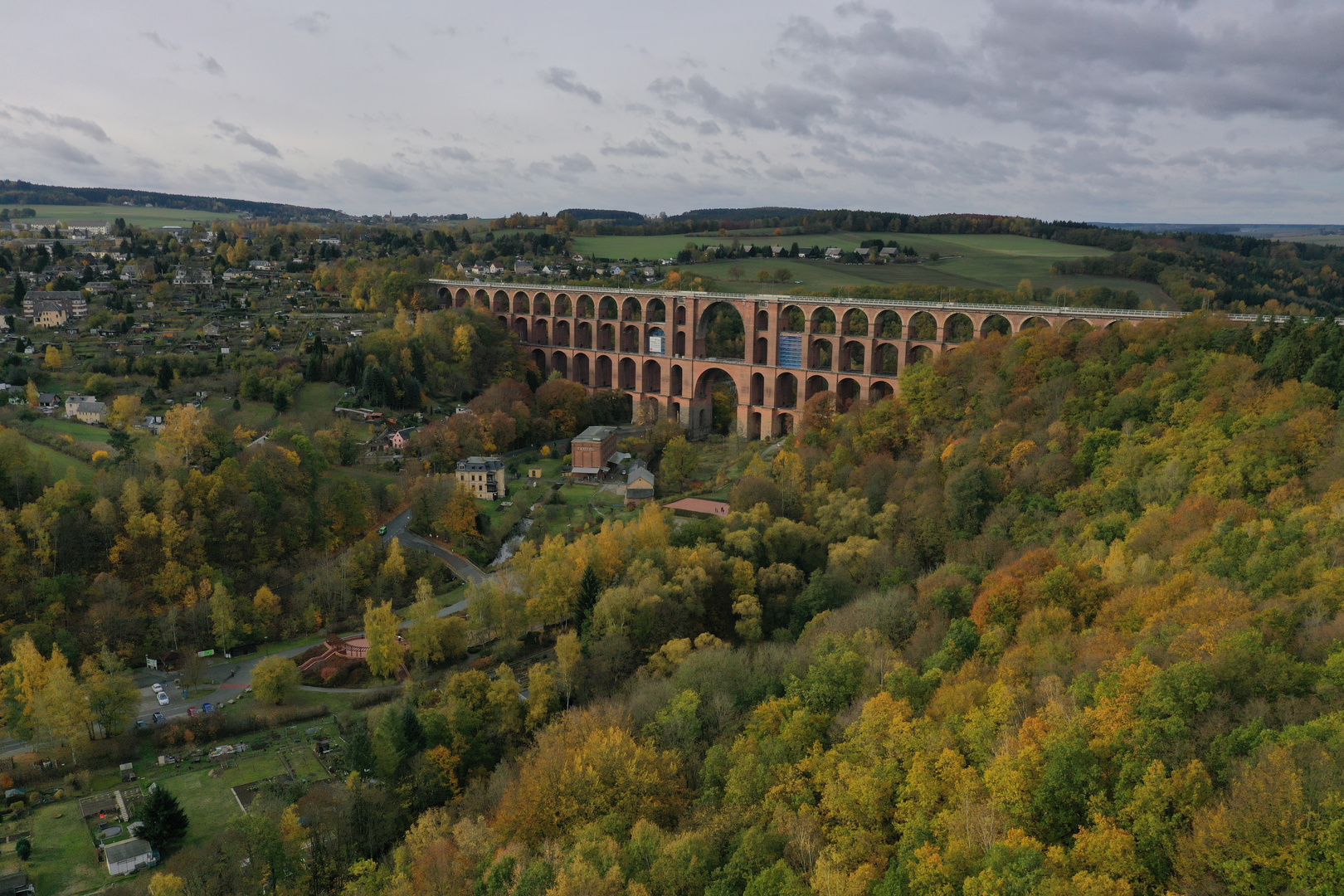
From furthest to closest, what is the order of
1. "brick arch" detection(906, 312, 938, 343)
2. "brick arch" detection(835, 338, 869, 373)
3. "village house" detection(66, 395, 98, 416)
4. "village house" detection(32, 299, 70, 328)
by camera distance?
"brick arch" detection(906, 312, 938, 343)
"village house" detection(32, 299, 70, 328)
"brick arch" detection(835, 338, 869, 373)
"village house" detection(66, 395, 98, 416)

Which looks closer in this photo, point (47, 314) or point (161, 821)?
point (161, 821)

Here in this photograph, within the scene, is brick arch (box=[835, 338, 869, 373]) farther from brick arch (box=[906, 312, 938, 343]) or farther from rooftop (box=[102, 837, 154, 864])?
rooftop (box=[102, 837, 154, 864])

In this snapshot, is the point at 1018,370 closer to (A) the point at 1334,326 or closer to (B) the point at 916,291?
(A) the point at 1334,326

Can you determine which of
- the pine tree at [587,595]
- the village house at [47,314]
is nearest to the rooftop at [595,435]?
the pine tree at [587,595]

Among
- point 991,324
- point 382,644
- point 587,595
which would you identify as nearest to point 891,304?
point 991,324

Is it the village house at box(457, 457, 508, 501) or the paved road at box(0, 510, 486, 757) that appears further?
the village house at box(457, 457, 508, 501)

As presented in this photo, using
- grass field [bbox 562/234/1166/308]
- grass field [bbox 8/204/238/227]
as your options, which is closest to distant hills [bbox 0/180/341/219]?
grass field [bbox 8/204/238/227]

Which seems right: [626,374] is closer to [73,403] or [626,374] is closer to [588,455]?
[588,455]
